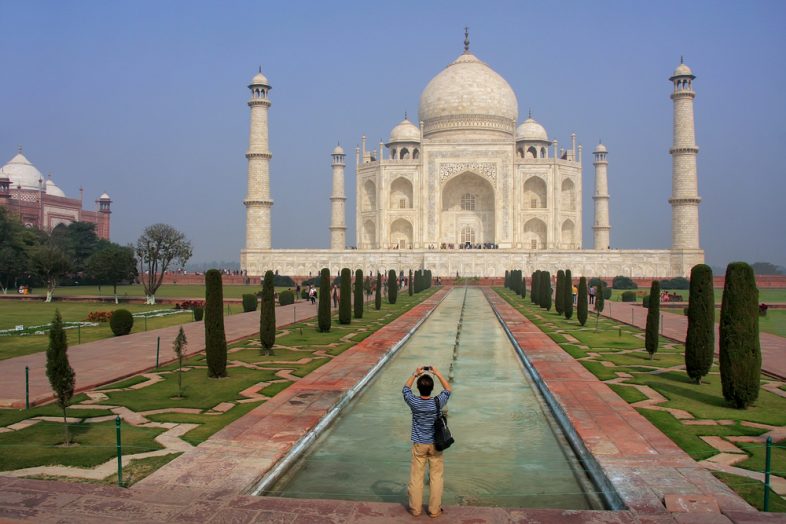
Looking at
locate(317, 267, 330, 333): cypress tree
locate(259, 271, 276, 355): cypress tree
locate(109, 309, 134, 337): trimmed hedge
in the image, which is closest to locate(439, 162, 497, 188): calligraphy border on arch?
locate(317, 267, 330, 333): cypress tree

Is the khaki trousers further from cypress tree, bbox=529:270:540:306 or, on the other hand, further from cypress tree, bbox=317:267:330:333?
cypress tree, bbox=529:270:540:306

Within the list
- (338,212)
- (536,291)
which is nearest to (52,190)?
(338,212)

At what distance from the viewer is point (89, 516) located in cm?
410

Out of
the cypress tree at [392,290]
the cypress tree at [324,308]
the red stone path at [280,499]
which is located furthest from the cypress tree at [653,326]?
the cypress tree at [392,290]

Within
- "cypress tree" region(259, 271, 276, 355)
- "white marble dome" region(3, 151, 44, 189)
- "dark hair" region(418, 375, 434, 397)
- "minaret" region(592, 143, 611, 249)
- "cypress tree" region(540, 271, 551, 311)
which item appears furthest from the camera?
"white marble dome" region(3, 151, 44, 189)

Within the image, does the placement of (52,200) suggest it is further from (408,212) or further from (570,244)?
(570,244)

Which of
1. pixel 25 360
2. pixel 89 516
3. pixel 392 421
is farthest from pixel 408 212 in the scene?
pixel 89 516

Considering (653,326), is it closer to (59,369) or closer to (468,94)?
(59,369)

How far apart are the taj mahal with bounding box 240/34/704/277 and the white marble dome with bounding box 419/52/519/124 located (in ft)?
0.28

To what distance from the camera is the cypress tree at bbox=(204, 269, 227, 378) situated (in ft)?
→ 28.2

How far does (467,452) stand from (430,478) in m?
1.63

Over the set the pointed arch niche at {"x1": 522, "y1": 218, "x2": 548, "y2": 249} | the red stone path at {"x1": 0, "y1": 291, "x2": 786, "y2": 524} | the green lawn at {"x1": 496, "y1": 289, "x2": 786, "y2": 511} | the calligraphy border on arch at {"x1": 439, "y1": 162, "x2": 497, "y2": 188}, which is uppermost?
the calligraphy border on arch at {"x1": 439, "y1": 162, "x2": 497, "y2": 188}

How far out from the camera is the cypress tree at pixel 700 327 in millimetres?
8312

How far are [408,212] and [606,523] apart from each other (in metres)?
38.9
